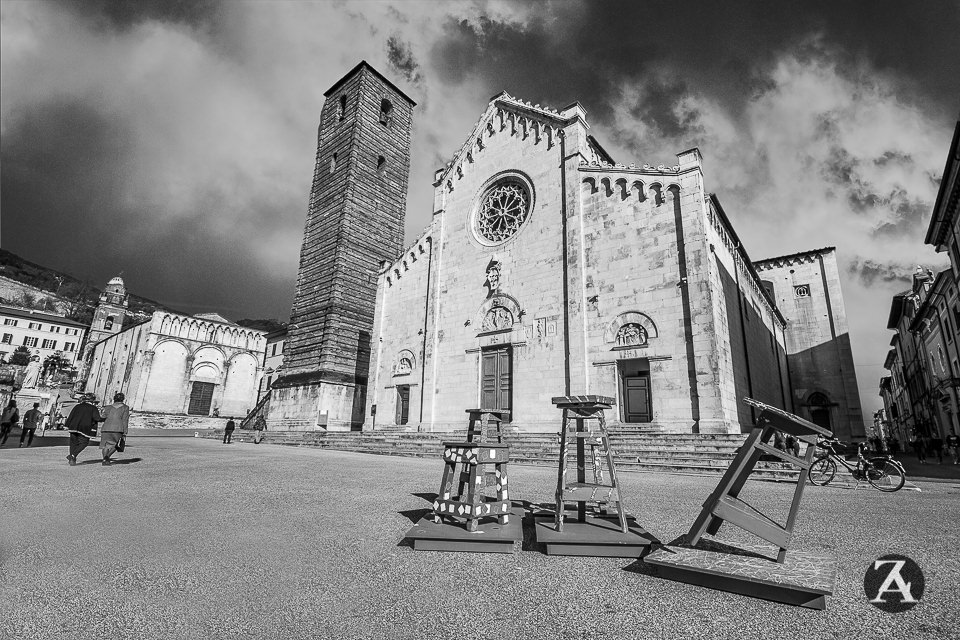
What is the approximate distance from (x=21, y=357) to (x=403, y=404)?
247 feet

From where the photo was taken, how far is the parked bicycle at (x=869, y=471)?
29.1ft

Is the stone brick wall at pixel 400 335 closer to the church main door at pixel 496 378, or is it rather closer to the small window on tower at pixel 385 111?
the church main door at pixel 496 378

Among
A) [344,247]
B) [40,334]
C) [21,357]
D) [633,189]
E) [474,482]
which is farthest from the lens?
[40,334]

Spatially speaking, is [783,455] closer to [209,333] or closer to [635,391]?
[635,391]

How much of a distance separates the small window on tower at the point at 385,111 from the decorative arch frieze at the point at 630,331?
25.6 metres

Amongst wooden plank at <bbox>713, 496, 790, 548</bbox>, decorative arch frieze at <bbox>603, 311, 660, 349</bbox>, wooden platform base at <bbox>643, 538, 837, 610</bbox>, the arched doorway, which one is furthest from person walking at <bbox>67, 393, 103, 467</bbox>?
the arched doorway

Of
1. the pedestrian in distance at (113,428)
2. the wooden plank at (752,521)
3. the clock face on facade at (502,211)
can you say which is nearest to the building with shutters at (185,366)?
the clock face on facade at (502,211)

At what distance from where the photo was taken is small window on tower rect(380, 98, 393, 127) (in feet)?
111

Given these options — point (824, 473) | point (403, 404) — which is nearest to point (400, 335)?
point (403, 404)

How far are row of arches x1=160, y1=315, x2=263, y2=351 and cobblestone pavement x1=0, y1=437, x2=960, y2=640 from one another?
42948 millimetres

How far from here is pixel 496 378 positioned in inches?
775

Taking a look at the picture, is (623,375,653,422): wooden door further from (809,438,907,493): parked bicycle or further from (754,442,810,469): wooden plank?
(754,442,810,469): wooden plank

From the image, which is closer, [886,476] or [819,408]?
[886,476]

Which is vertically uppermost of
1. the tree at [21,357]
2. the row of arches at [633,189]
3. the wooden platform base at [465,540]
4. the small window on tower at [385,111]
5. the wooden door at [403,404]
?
the small window on tower at [385,111]
